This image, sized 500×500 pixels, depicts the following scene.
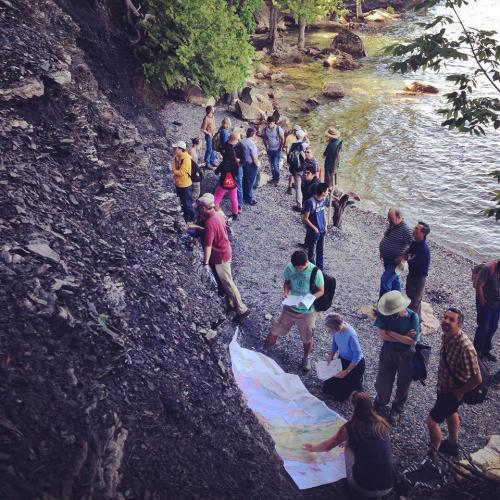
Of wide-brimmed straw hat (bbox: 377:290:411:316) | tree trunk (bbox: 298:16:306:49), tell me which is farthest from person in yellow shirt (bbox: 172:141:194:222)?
tree trunk (bbox: 298:16:306:49)

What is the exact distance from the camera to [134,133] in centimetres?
1087

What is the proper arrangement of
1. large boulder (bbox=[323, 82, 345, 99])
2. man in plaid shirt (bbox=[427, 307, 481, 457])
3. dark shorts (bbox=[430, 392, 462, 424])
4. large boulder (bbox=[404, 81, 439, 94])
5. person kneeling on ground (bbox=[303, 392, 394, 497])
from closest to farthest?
person kneeling on ground (bbox=[303, 392, 394, 497])
man in plaid shirt (bbox=[427, 307, 481, 457])
dark shorts (bbox=[430, 392, 462, 424])
large boulder (bbox=[323, 82, 345, 99])
large boulder (bbox=[404, 81, 439, 94])

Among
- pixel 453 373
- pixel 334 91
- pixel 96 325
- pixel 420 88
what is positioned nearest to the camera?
pixel 96 325

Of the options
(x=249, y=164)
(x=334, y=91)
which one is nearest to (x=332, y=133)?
(x=249, y=164)

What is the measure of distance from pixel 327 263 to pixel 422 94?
20629mm

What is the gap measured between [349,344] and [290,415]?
127 centimetres

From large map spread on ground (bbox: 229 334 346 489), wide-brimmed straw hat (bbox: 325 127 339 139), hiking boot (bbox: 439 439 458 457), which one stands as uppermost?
wide-brimmed straw hat (bbox: 325 127 339 139)

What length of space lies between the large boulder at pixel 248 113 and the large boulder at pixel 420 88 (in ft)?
40.9

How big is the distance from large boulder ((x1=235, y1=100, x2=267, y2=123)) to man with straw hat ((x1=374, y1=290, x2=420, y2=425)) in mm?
14468

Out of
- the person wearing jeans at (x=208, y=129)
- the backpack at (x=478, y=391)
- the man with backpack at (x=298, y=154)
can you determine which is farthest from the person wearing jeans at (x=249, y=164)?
the backpack at (x=478, y=391)

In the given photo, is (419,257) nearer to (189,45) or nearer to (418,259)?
(418,259)

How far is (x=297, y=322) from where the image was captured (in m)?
7.63

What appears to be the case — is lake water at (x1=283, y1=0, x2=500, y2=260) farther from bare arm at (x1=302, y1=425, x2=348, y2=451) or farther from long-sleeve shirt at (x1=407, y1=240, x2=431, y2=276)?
bare arm at (x1=302, y1=425, x2=348, y2=451)

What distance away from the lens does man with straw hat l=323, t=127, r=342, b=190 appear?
12.3m
